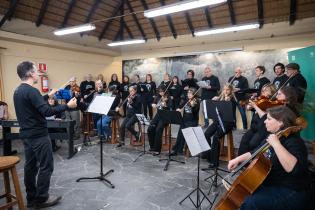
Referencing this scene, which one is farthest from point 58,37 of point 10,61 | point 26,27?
point 10,61

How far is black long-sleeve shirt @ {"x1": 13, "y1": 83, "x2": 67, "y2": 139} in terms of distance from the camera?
272 cm

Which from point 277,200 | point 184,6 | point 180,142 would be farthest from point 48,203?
point 184,6

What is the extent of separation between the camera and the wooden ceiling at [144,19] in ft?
22.8

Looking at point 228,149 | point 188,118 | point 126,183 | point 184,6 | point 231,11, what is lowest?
point 126,183

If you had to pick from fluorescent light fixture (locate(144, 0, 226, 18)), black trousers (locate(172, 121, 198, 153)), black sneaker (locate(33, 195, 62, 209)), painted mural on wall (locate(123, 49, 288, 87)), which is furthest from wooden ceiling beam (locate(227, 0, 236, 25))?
black sneaker (locate(33, 195, 62, 209))

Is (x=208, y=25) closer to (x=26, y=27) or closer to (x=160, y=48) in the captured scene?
(x=160, y=48)

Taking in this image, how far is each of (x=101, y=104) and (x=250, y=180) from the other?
8.00 ft

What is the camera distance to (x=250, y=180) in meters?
2.01

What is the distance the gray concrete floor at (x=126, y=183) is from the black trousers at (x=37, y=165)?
1.06 ft

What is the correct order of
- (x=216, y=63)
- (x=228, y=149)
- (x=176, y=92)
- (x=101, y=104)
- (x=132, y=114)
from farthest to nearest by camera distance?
(x=216, y=63) → (x=176, y=92) → (x=132, y=114) → (x=228, y=149) → (x=101, y=104)

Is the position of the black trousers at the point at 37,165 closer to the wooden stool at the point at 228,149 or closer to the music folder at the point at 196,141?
the music folder at the point at 196,141

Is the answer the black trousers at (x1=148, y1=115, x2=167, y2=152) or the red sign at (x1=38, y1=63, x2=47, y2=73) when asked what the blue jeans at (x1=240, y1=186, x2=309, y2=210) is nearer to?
the black trousers at (x1=148, y1=115, x2=167, y2=152)

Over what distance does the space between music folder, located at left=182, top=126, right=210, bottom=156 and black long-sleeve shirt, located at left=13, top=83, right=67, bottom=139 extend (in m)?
1.55

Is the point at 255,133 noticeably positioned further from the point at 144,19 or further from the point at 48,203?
the point at 144,19
